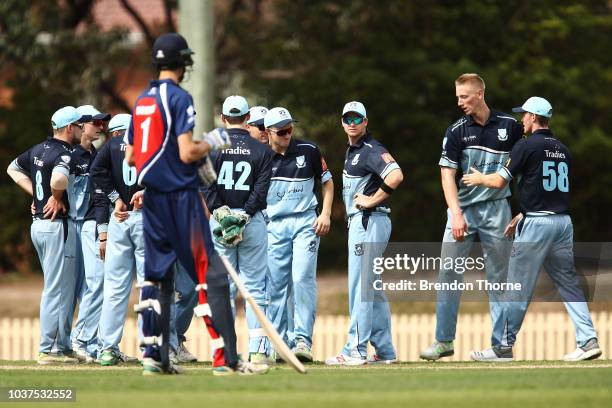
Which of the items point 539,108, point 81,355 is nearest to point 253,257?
point 81,355

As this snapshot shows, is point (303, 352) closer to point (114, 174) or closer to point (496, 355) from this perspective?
point (496, 355)

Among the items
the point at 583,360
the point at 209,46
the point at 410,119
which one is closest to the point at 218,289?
the point at 583,360

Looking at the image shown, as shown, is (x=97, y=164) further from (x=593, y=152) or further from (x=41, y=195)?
(x=593, y=152)

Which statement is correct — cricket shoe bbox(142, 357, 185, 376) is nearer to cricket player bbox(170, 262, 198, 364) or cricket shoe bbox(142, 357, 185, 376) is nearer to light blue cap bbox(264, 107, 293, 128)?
cricket player bbox(170, 262, 198, 364)

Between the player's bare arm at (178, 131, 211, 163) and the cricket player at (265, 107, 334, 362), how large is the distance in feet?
10.5

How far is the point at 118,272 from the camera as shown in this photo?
40.9ft

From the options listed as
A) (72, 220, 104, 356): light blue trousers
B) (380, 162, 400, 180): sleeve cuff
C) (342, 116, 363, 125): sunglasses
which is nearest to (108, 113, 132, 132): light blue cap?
(72, 220, 104, 356): light blue trousers

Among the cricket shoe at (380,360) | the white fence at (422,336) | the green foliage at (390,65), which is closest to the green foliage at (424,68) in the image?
the green foliage at (390,65)

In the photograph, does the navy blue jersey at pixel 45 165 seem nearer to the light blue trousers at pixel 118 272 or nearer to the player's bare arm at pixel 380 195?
the light blue trousers at pixel 118 272

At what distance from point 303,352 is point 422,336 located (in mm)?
9256

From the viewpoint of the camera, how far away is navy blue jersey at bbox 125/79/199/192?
10.1m

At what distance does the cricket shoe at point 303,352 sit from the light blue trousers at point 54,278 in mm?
2262

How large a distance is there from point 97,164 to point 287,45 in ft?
48.0

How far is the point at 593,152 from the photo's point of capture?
87.0 feet
